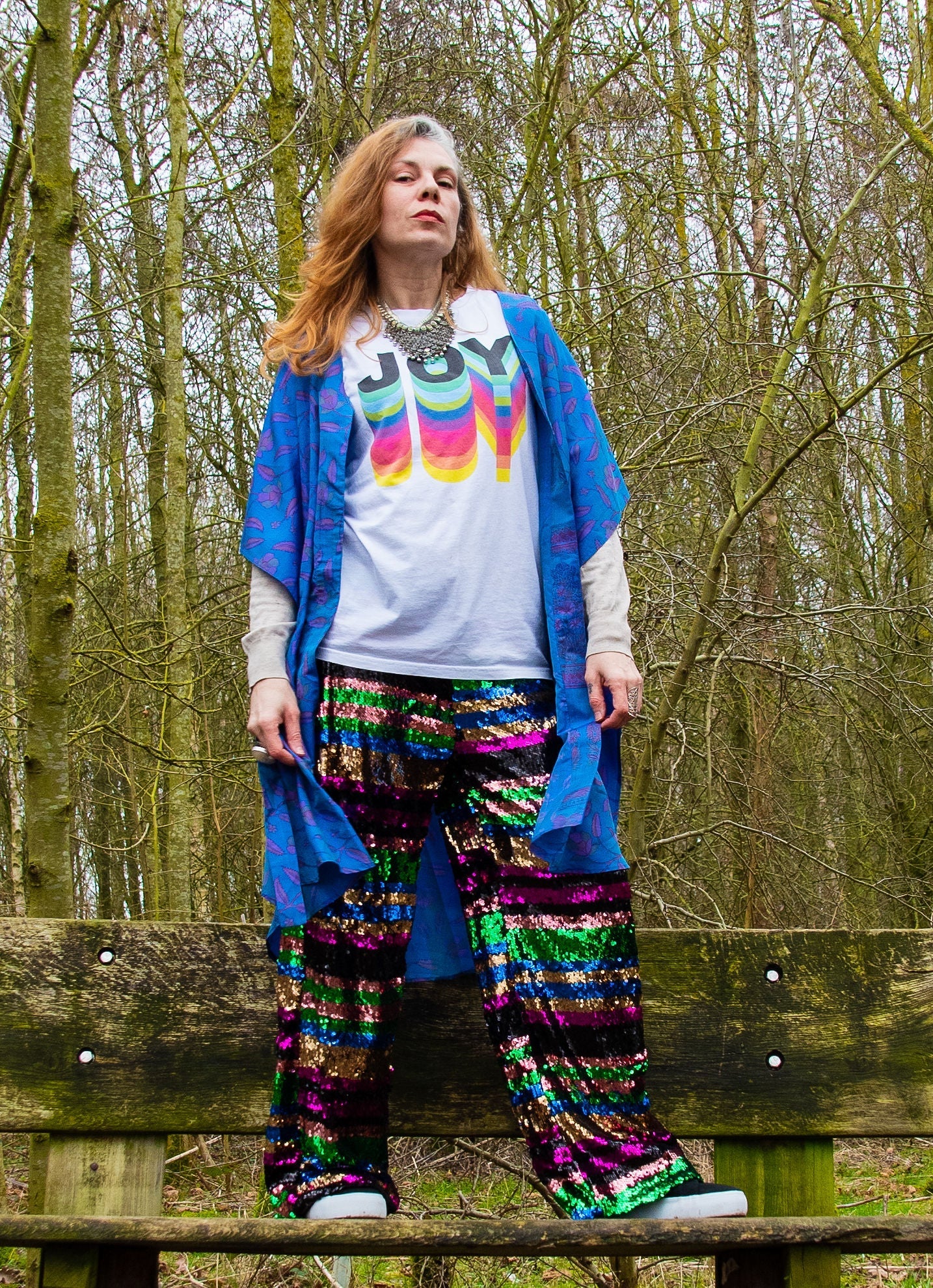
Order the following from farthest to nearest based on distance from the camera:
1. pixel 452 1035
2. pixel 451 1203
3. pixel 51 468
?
pixel 451 1203 < pixel 51 468 < pixel 452 1035

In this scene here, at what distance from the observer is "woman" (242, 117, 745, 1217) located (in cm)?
181

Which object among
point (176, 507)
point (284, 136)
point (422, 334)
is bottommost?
point (422, 334)

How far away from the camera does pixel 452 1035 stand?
2031 millimetres

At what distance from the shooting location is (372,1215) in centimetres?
171

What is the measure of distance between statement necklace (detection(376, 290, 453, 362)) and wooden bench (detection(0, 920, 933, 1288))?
104 cm

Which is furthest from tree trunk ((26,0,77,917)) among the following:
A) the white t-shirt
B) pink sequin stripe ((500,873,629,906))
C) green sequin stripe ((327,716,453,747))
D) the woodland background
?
pink sequin stripe ((500,873,629,906))

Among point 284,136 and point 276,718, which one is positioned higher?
point 284,136

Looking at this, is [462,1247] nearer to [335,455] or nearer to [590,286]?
[335,455]

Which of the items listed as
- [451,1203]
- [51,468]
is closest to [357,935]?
[51,468]

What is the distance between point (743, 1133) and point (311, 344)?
1.52m

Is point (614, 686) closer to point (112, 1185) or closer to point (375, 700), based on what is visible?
point (375, 700)

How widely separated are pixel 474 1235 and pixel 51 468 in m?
2.08

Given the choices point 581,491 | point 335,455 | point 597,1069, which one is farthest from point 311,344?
point 597,1069

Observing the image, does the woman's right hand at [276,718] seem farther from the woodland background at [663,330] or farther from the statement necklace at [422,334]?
the woodland background at [663,330]
